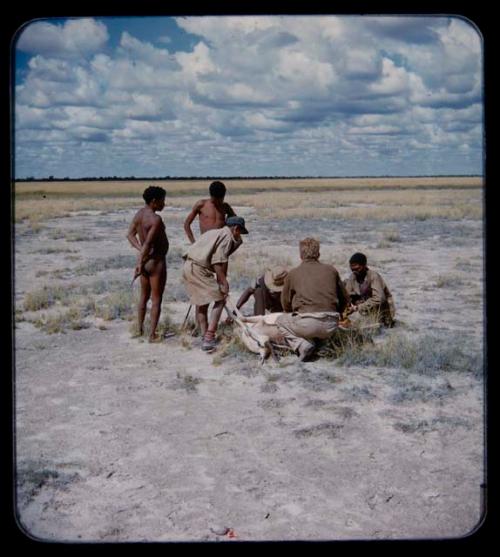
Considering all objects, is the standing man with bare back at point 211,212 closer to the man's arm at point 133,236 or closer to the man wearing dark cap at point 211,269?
the man wearing dark cap at point 211,269

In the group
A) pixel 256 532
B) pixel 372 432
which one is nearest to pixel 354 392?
pixel 372 432

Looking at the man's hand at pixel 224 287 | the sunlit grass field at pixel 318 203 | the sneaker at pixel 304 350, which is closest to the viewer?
the sneaker at pixel 304 350

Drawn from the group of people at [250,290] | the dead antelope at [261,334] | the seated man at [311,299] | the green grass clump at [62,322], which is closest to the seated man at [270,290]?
the group of people at [250,290]

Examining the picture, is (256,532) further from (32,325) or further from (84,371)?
(32,325)

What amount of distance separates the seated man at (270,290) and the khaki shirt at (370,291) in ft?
2.77

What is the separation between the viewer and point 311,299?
6270 millimetres

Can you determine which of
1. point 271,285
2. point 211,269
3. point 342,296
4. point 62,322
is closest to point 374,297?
point 342,296

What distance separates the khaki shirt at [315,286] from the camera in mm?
6238

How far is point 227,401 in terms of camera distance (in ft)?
18.3

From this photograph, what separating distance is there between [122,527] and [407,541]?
162cm

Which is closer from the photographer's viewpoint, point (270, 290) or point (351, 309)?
point (351, 309)

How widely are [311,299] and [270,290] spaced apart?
0.97 meters

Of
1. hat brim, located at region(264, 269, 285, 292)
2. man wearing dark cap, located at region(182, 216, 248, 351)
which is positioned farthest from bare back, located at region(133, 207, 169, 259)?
hat brim, located at region(264, 269, 285, 292)

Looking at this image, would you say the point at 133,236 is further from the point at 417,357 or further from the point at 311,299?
the point at 417,357
